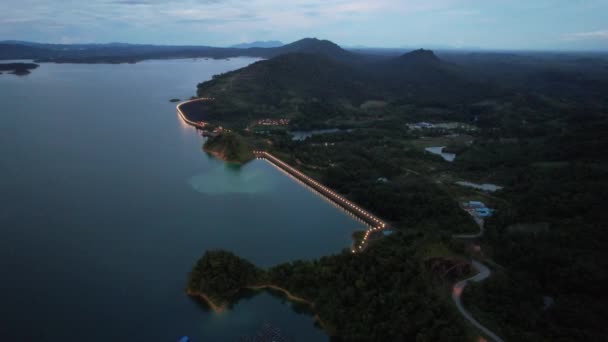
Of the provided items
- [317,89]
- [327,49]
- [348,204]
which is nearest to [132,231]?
[348,204]

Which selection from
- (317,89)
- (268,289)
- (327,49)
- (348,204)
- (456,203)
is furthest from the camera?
(327,49)

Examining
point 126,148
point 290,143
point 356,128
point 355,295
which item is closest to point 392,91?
point 356,128

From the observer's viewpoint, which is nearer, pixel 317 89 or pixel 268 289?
pixel 268 289

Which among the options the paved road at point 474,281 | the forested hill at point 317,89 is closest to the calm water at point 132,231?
the paved road at point 474,281

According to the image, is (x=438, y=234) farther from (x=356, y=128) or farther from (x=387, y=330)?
(x=356, y=128)

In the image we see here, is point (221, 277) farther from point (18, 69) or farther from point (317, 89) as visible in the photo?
point (18, 69)

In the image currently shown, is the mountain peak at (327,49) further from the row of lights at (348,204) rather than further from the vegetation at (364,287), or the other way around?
the vegetation at (364,287)

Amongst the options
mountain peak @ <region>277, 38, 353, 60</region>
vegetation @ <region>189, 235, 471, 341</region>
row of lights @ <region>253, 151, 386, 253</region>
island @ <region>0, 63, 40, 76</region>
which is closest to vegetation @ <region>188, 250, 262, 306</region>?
vegetation @ <region>189, 235, 471, 341</region>
